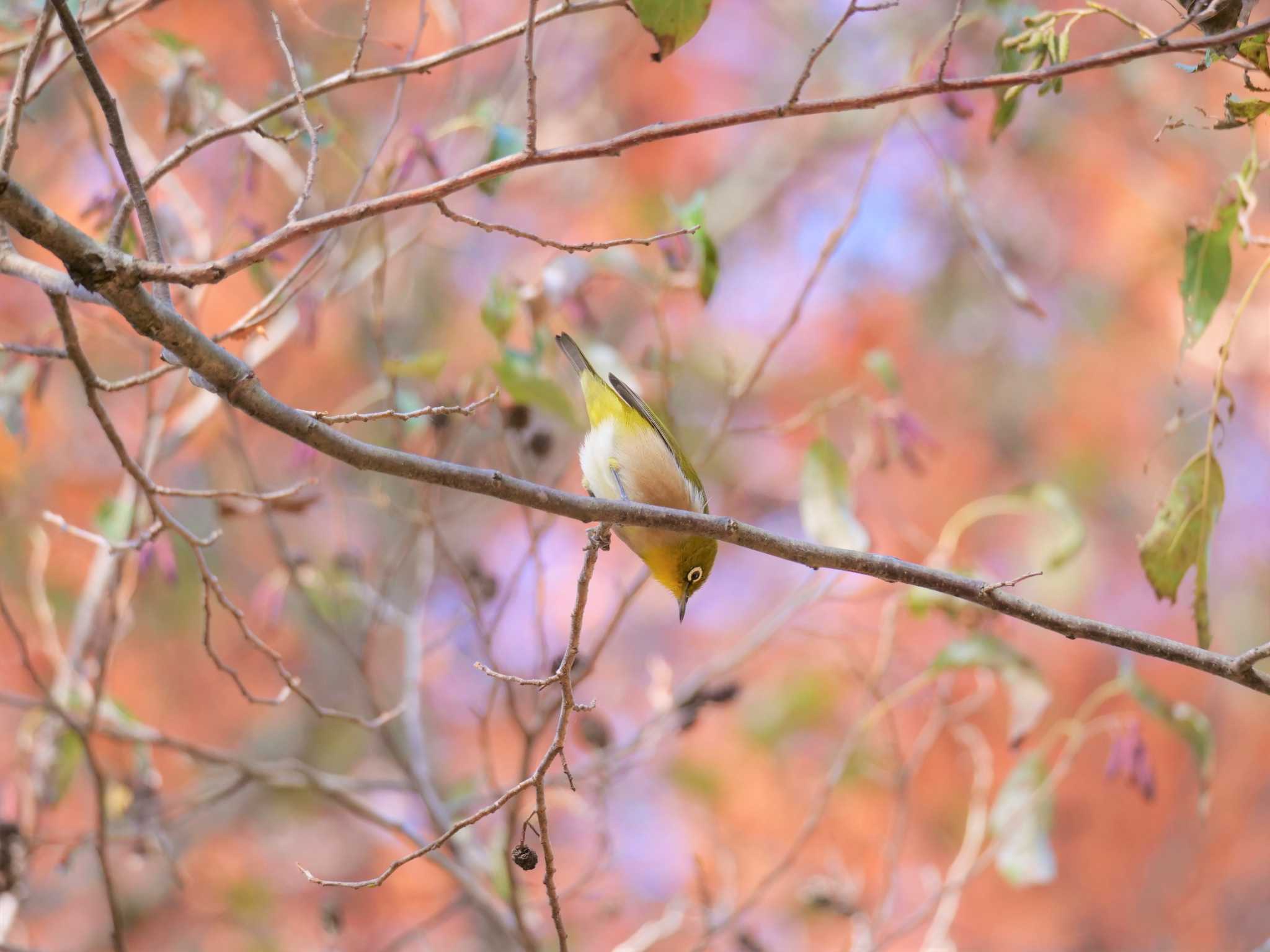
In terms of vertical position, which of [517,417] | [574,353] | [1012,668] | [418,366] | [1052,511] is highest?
[574,353]

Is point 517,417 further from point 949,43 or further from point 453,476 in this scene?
point 949,43

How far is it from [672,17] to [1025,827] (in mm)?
2224

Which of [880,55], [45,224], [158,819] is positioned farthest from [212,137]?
[880,55]

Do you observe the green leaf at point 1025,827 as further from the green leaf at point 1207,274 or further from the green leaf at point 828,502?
the green leaf at point 1207,274

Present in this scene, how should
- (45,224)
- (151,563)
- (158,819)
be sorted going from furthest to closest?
(158,819) < (151,563) < (45,224)

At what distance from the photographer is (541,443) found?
2635 mm

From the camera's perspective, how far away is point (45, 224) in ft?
4.32

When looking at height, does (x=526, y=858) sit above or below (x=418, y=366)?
below

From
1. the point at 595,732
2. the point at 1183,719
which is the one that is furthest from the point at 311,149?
the point at 1183,719

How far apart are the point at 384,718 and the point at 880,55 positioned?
5950 millimetres

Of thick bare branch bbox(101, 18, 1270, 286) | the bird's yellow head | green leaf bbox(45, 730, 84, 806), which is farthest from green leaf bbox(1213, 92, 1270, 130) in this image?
green leaf bbox(45, 730, 84, 806)

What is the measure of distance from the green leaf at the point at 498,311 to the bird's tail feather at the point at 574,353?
50 centimetres

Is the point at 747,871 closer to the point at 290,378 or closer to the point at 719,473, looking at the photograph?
the point at 719,473

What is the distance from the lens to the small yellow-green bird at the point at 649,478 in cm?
275
